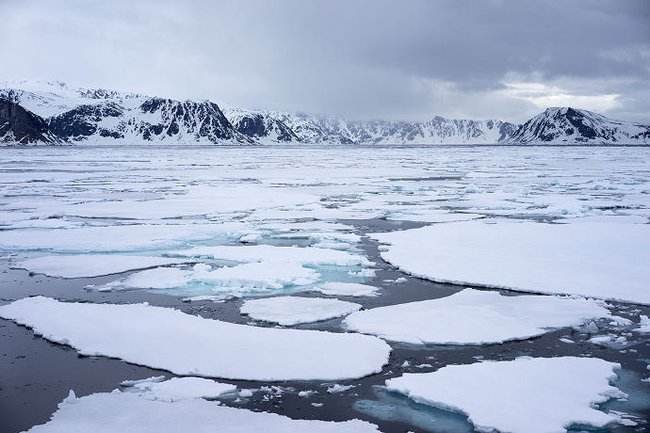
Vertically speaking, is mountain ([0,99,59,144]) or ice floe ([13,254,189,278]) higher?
mountain ([0,99,59,144])

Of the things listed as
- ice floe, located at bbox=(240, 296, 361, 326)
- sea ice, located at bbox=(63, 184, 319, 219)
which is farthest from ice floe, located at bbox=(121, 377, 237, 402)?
sea ice, located at bbox=(63, 184, 319, 219)

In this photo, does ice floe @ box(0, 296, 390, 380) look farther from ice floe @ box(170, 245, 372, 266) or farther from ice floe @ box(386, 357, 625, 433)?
ice floe @ box(170, 245, 372, 266)

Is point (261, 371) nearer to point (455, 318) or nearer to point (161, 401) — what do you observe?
point (161, 401)

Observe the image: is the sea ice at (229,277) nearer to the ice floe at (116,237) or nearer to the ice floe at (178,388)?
the ice floe at (116,237)

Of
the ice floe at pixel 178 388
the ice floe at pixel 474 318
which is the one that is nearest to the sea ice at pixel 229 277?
the ice floe at pixel 474 318

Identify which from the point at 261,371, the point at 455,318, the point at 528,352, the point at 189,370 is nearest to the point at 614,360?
the point at 528,352

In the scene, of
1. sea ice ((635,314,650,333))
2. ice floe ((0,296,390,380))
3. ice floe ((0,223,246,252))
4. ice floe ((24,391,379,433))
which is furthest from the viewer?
ice floe ((0,223,246,252))
